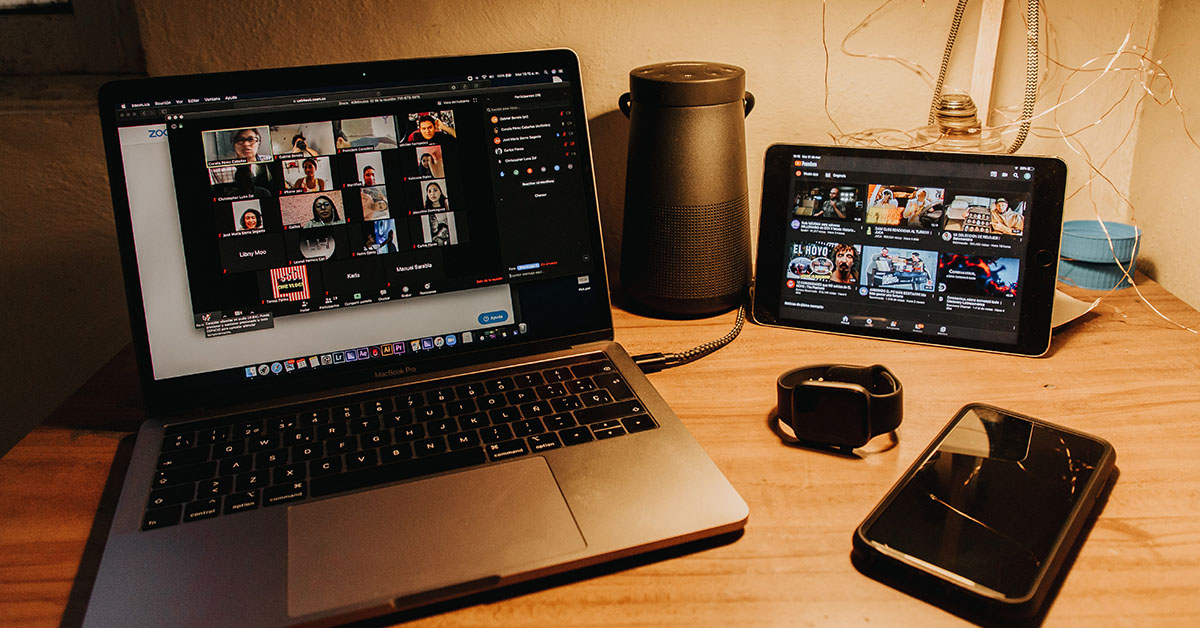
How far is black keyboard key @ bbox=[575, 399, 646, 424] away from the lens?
2.37 ft

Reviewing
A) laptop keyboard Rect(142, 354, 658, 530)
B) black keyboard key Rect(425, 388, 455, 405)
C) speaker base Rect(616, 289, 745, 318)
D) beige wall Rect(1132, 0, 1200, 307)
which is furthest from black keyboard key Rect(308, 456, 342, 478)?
beige wall Rect(1132, 0, 1200, 307)

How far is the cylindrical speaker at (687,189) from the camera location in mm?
896

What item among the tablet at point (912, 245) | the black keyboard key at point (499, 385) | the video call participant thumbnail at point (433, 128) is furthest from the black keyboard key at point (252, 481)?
the tablet at point (912, 245)

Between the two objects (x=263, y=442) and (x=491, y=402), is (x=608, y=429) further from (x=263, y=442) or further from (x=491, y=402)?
(x=263, y=442)

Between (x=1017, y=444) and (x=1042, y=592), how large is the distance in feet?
0.58

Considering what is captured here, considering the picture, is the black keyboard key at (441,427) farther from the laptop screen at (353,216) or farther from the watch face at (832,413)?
the watch face at (832,413)

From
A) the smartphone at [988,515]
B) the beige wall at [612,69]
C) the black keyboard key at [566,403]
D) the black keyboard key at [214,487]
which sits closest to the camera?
the smartphone at [988,515]

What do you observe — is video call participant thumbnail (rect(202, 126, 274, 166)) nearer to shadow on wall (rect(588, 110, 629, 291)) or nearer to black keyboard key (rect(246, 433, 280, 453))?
black keyboard key (rect(246, 433, 280, 453))

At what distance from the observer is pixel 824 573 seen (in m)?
0.57

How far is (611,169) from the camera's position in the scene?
1.06 m

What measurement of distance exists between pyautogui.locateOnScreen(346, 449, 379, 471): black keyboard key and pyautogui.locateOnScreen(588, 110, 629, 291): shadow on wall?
47 centimetres

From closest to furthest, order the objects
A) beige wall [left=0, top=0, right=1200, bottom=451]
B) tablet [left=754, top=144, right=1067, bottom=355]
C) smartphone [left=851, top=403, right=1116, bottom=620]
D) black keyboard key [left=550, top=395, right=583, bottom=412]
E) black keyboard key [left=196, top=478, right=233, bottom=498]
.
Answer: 1. smartphone [left=851, top=403, right=1116, bottom=620]
2. black keyboard key [left=196, top=478, right=233, bottom=498]
3. black keyboard key [left=550, top=395, right=583, bottom=412]
4. tablet [left=754, top=144, right=1067, bottom=355]
5. beige wall [left=0, top=0, right=1200, bottom=451]

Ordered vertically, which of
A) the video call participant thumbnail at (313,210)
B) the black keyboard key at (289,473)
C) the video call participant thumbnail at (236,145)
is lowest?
the black keyboard key at (289,473)

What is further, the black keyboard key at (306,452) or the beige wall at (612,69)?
the beige wall at (612,69)
